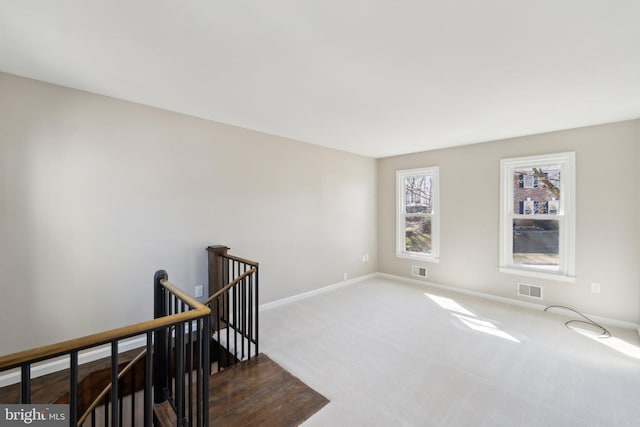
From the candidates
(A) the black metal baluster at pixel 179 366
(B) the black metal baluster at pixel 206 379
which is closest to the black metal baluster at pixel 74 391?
(A) the black metal baluster at pixel 179 366

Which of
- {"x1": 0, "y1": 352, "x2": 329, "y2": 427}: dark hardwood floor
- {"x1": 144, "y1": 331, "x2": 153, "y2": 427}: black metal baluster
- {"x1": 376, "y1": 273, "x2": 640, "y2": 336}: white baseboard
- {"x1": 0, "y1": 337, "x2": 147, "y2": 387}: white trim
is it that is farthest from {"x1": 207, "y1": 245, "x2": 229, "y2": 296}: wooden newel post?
{"x1": 376, "y1": 273, "x2": 640, "y2": 336}: white baseboard

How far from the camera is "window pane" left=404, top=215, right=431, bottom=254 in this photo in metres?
4.98

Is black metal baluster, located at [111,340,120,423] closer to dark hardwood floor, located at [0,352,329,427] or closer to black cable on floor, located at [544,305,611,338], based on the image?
dark hardwood floor, located at [0,352,329,427]

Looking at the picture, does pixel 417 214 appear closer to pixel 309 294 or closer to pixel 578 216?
pixel 578 216

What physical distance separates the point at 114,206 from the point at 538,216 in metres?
5.16

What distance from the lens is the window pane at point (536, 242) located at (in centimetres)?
373

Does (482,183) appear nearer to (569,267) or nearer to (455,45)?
(569,267)

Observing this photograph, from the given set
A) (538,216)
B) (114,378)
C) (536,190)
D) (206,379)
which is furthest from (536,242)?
(114,378)

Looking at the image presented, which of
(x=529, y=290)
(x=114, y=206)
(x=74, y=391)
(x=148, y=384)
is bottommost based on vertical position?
(x=529, y=290)

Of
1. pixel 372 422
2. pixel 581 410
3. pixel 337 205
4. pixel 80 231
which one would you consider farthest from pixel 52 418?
pixel 337 205

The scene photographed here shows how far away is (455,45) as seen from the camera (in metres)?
1.76

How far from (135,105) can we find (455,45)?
2892 millimetres

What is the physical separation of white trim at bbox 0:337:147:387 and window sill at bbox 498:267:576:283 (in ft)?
15.7

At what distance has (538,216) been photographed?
3.81m
